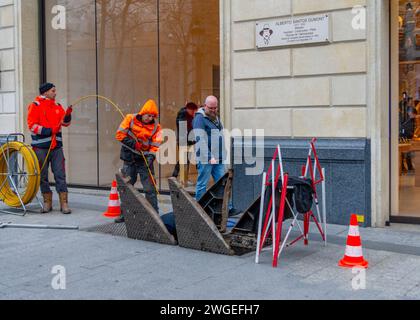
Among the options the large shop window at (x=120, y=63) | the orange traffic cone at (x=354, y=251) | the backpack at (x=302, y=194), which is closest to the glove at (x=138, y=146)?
the backpack at (x=302, y=194)

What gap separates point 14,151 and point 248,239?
5195 mm

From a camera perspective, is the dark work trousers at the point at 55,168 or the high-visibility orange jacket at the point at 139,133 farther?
the dark work trousers at the point at 55,168

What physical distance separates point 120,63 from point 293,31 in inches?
210

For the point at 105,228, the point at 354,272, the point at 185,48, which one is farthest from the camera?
the point at 185,48

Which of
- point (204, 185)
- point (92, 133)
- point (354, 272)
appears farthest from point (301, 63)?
point (92, 133)

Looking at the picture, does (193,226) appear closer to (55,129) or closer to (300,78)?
(300,78)

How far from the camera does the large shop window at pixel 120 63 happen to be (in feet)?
38.4

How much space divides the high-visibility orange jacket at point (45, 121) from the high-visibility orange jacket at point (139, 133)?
169cm

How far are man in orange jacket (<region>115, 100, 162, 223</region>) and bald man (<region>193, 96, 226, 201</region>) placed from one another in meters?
0.64

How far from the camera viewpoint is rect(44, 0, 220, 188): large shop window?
38.4ft

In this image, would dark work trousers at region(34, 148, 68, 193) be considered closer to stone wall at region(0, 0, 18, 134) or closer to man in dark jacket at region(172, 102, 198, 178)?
man in dark jacket at region(172, 102, 198, 178)

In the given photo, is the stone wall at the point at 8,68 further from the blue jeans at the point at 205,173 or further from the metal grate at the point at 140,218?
the metal grate at the point at 140,218

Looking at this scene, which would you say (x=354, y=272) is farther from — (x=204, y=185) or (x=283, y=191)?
(x=204, y=185)
